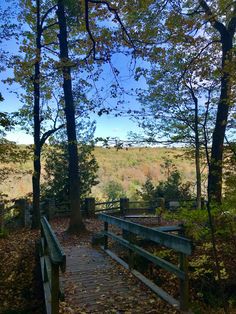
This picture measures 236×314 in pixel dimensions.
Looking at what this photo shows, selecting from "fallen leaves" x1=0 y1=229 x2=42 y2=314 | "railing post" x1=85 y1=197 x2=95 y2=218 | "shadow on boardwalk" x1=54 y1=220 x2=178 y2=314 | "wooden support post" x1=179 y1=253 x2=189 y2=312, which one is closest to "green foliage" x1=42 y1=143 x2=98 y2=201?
"railing post" x1=85 y1=197 x2=95 y2=218

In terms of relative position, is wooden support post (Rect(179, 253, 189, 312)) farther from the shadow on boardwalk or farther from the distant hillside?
the distant hillside

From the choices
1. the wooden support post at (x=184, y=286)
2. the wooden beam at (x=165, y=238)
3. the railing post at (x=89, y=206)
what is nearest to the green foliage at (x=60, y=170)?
the railing post at (x=89, y=206)

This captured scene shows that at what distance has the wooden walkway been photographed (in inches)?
204

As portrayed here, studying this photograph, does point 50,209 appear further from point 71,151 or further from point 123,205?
point 71,151

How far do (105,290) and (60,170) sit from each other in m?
15.2

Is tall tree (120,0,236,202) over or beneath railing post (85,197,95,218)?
over

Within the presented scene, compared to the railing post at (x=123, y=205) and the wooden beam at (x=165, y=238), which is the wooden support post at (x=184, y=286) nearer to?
the wooden beam at (x=165, y=238)

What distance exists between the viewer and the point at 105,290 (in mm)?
6031

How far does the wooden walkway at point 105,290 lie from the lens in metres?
5.18

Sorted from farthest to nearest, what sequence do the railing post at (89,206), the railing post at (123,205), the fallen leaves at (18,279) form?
1. the railing post at (123,205)
2. the railing post at (89,206)
3. the fallen leaves at (18,279)

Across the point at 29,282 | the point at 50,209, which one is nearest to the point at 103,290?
the point at 29,282

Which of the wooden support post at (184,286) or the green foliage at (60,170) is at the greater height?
the green foliage at (60,170)

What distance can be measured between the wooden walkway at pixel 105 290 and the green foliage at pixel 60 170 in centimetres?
1227

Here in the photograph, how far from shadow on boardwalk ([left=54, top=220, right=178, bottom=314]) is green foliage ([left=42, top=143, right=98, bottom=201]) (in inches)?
464
